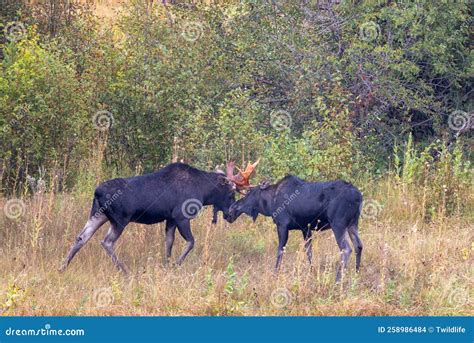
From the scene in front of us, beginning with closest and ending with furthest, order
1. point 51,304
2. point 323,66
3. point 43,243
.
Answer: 1. point 51,304
2. point 43,243
3. point 323,66

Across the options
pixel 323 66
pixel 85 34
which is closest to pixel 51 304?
Answer: pixel 323 66

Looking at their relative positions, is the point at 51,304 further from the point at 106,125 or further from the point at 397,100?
the point at 397,100

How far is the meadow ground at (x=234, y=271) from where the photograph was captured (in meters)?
9.51

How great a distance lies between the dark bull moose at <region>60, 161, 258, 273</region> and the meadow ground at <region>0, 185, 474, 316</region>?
31 centimetres

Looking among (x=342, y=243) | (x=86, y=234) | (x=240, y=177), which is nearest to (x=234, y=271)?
(x=342, y=243)

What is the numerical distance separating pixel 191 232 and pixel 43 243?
1.87m

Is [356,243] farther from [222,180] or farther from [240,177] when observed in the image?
[222,180]

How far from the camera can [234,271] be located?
36.7 ft

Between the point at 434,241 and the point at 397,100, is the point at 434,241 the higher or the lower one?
the lower one

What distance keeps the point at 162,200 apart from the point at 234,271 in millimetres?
1327

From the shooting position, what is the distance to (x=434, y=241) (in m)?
12.0

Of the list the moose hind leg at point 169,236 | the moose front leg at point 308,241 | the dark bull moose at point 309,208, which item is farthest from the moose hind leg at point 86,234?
the moose front leg at point 308,241

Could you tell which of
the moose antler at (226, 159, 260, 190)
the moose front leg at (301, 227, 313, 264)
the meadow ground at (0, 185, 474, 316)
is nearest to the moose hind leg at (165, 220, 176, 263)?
the meadow ground at (0, 185, 474, 316)

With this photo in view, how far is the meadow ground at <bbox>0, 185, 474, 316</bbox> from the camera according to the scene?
31.2 feet
